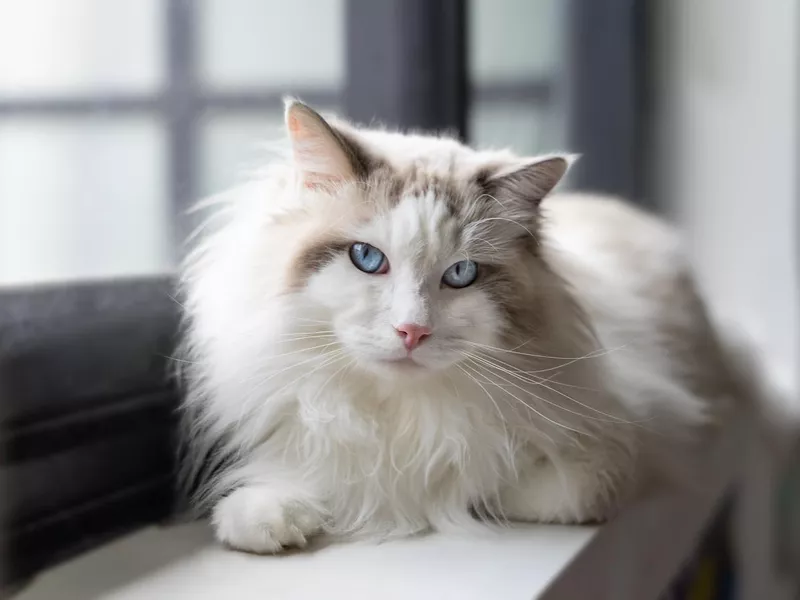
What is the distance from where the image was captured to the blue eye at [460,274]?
38.7 inches

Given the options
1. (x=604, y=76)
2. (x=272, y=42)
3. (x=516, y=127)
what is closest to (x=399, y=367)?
(x=272, y=42)

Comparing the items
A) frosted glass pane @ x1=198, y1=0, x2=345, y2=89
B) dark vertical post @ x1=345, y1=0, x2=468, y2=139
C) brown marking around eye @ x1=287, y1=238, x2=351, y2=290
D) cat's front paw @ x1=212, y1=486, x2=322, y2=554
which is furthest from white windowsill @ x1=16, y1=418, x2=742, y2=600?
dark vertical post @ x1=345, y1=0, x2=468, y2=139

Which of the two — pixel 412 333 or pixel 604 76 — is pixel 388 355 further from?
pixel 604 76

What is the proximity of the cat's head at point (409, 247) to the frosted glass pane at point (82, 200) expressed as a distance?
278mm

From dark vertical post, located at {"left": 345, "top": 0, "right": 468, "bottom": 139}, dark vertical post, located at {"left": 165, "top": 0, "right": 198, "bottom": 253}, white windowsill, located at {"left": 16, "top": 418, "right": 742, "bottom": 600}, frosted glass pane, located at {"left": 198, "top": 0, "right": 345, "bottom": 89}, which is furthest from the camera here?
dark vertical post, located at {"left": 345, "top": 0, "right": 468, "bottom": 139}

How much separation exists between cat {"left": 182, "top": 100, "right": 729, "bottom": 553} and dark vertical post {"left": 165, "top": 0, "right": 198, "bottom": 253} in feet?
0.48

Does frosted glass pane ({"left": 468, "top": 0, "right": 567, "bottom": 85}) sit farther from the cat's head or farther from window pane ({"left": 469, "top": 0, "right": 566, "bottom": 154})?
the cat's head

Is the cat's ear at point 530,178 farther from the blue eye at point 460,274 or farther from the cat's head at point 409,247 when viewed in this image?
the blue eye at point 460,274

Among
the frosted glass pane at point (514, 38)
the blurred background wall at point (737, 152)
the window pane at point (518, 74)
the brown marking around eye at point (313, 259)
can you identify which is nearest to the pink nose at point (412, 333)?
the brown marking around eye at point (313, 259)

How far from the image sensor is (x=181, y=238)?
1299 millimetres

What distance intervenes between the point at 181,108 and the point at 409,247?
1.70ft

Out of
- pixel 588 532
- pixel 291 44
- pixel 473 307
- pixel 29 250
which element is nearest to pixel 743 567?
pixel 588 532

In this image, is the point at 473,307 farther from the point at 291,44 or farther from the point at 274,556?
the point at 291,44

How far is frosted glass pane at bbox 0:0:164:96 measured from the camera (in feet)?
2.97
